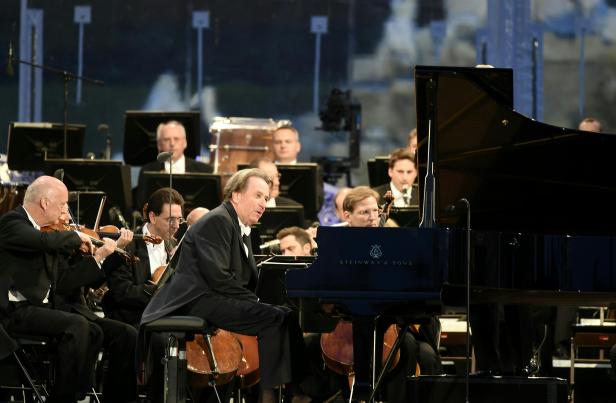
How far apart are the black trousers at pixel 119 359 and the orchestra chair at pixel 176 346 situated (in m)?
1.17

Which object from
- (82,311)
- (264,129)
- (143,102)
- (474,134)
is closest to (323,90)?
(143,102)

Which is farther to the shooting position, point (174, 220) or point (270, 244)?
point (270, 244)

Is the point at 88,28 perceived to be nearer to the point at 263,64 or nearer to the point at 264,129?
the point at 263,64

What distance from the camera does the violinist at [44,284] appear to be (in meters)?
7.13

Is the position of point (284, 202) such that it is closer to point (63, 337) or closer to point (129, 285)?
point (129, 285)

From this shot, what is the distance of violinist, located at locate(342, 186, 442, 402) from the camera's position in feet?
23.8

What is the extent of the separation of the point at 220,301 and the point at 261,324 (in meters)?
0.24

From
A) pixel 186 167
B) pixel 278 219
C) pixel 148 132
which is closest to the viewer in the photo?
pixel 278 219

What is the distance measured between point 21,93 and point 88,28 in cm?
103

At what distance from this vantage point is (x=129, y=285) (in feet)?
24.9

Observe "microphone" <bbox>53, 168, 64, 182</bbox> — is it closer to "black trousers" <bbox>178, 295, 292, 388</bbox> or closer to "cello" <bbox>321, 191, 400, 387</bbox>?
"black trousers" <bbox>178, 295, 292, 388</bbox>

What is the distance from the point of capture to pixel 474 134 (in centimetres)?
622

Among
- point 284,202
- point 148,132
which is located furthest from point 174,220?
point 148,132

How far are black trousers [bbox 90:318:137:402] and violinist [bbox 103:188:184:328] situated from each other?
0.61 feet
